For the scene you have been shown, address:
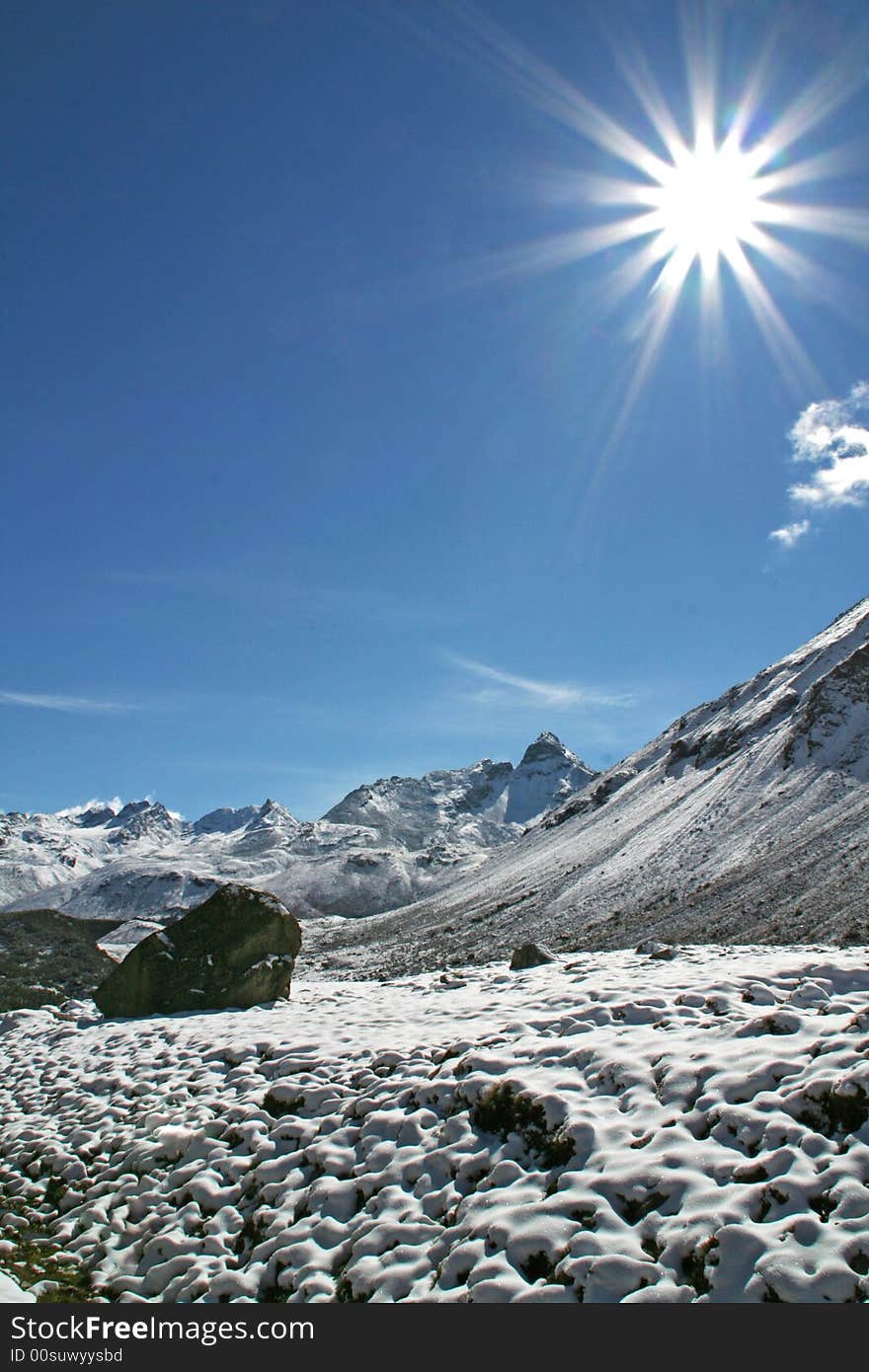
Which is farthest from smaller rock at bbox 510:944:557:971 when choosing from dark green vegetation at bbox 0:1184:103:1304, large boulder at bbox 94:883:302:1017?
dark green vegetation at bbox 0:1184:103:1304

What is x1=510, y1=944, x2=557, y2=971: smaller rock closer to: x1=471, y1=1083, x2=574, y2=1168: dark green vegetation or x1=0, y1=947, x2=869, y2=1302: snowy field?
x1=0, y1=947, x2=869, y2=1302: snowy field

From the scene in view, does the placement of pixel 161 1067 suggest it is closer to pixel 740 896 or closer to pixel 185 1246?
pixel 185 1246

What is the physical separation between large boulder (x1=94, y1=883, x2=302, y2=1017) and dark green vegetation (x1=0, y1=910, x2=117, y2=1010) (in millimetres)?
7479

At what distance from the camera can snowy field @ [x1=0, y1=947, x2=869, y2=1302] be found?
21.4 feet

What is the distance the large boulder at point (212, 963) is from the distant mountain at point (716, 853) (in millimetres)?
29011

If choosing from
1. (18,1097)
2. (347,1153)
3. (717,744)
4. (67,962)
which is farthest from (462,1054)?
(717,744)

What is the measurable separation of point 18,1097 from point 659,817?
273 feet

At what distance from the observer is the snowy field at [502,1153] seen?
651cm

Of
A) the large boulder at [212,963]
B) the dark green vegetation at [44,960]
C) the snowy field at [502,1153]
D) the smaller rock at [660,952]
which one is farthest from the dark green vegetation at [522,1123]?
the dark green vegetation at [44,960]

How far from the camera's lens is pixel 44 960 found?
39.7 meters

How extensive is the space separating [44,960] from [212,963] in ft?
81.2

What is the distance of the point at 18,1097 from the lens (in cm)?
1495

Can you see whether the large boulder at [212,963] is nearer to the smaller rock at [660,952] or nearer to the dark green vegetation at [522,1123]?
the smaller rock at [660,952]
